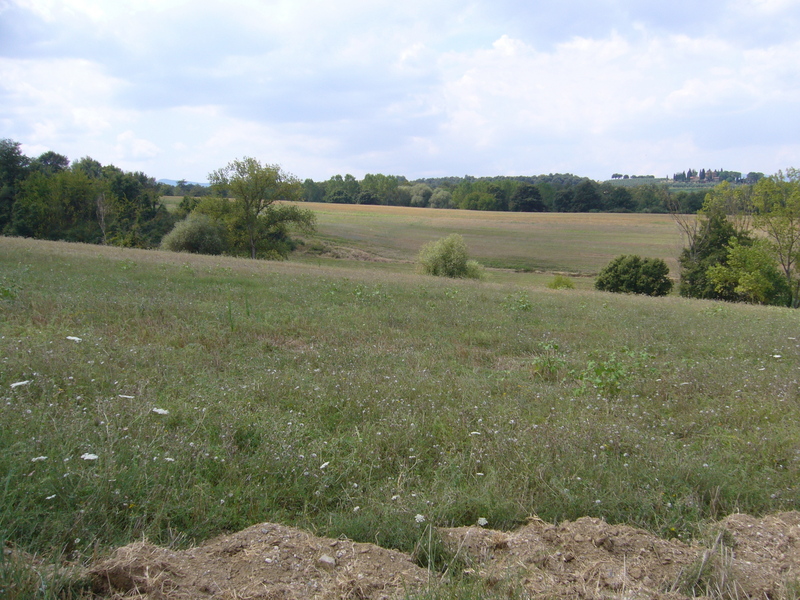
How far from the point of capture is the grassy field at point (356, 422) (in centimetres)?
379

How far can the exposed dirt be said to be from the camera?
285cm

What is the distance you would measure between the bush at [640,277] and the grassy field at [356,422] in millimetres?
36063

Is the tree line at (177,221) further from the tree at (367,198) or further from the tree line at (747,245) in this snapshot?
the tree at (367,198)

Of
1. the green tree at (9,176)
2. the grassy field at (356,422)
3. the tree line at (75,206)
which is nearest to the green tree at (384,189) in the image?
the tree line at (75,206)

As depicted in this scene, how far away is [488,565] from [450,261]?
41.9 m

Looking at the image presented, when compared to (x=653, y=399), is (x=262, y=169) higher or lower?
higher

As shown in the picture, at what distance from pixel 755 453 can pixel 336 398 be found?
181 inches

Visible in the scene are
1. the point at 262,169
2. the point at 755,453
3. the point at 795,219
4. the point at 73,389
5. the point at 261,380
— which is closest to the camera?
the point at 755,453

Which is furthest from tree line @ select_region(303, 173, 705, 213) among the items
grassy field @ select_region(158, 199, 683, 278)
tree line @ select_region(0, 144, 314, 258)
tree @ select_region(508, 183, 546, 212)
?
tree line @ select_region(0, 144, 314, 258)

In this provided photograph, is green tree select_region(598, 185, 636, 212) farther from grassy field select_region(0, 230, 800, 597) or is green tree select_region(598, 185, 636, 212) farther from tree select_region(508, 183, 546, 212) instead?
grassy field select_region(0, 230, 800, 597)

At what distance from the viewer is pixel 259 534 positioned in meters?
3.38

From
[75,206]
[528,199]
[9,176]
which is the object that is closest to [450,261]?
[75,206]

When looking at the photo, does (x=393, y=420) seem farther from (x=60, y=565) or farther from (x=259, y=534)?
(x=60, y=565)

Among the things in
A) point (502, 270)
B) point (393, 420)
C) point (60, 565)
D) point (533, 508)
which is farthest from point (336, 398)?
point (502, 270)
